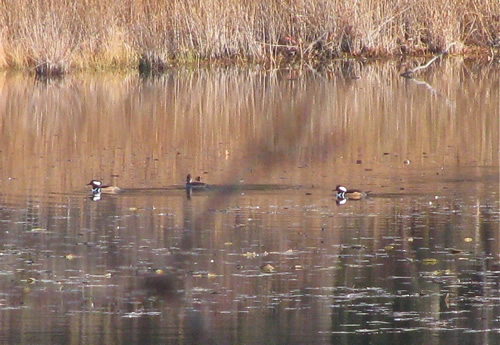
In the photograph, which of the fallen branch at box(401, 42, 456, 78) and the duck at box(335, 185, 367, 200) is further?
the fallen branch at box(401, 42, 456, 78)

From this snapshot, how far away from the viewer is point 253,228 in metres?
8.17

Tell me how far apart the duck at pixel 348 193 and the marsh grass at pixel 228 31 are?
11877 millimetres

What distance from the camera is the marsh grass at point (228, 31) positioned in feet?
68.4

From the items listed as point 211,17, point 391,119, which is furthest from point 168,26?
point 391,119

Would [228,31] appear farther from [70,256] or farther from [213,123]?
[70,256]

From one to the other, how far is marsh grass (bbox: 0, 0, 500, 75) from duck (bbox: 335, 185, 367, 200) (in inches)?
468

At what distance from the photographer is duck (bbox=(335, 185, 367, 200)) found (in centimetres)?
935

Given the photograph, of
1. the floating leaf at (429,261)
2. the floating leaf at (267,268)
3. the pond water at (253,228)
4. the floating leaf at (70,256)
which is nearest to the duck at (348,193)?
the pond water at (253,228)

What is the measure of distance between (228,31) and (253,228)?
1466 centimetres

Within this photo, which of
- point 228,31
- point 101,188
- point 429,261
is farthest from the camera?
point 228,31

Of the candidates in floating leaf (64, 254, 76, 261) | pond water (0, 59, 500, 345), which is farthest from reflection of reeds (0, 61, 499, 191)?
floating leaf (64, 254, 76, 261)

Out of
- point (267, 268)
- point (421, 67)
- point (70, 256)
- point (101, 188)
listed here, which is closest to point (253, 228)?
point (267, 268)

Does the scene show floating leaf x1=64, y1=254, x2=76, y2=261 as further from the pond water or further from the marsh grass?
the marsh grass

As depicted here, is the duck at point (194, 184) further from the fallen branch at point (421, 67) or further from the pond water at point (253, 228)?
the fallen branch at point (421, 67)
